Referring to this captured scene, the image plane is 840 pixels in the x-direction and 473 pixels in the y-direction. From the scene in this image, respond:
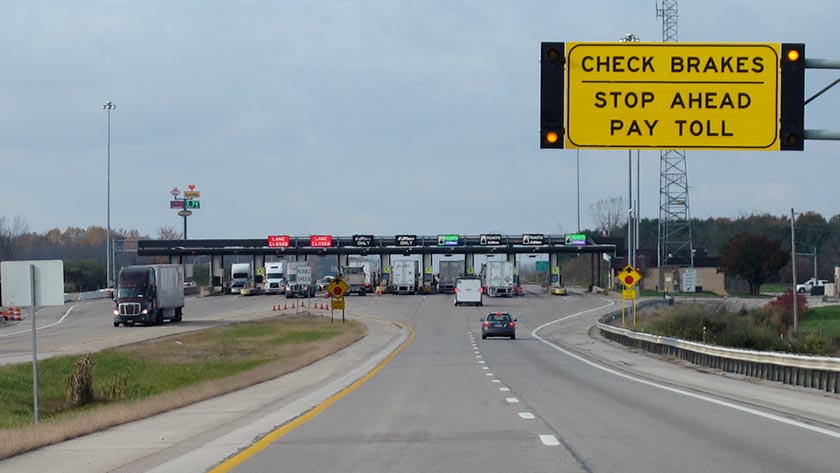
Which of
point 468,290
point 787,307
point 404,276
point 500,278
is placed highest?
point 404,276

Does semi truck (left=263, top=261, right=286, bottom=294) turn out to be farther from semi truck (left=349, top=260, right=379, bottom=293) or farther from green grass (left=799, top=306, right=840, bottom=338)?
green grass (left=799, top=306, right=840, bottom=338)

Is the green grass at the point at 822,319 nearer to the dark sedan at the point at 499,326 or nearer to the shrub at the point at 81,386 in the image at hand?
the dark sedan at the point at 499,326

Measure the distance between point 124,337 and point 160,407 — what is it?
3782cm

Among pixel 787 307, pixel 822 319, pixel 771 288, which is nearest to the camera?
pixel 787 307

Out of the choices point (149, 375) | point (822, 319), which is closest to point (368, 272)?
point (822, 319)

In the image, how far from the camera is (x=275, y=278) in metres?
116

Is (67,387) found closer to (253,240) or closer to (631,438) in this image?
(631,438)

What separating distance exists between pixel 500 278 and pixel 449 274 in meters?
8.52

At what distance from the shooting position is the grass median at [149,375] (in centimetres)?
1720

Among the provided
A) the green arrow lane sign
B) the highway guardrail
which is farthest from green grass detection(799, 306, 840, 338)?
the green arrow lane sign

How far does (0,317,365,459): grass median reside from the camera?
17.2m

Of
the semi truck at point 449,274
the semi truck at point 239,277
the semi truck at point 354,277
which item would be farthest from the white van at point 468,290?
the semi truck at point 239,277

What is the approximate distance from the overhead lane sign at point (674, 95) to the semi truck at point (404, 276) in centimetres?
9777

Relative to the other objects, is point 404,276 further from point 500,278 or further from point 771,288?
point 771,288
